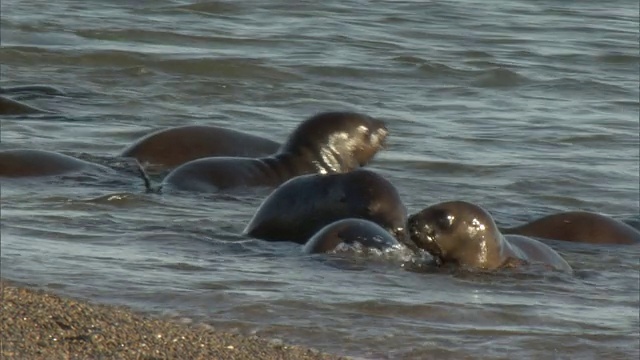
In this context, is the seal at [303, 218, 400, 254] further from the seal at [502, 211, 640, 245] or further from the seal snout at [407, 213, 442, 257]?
the seal at [502, 211, 640, 245]

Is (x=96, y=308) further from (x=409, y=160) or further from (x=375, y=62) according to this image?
(x=375, y=62)

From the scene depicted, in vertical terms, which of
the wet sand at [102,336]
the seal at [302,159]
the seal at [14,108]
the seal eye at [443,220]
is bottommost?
the seal at [14,108]

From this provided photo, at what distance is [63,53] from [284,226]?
6338 millimetres

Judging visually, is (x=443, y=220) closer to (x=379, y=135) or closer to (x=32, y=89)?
(x=379, y=135)

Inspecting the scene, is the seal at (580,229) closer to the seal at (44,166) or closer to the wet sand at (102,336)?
the seal at (44,166)

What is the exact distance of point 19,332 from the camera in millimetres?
5176

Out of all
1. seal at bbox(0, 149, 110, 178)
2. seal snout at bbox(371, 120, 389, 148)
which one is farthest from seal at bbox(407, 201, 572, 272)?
seal at bbox(0, 149, 110, 178)

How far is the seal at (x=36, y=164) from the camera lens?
8.58 m

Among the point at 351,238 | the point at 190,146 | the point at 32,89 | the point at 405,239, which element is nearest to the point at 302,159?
the point at 190,146

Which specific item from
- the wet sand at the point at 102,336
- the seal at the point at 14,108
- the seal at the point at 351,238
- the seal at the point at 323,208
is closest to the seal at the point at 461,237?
the seal at the point at 351,238

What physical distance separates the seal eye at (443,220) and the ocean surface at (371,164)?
0.20m

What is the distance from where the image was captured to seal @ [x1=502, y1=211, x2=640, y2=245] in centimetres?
810

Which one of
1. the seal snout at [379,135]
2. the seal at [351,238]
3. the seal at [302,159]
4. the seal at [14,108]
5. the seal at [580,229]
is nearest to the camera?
the seal at [351,238]

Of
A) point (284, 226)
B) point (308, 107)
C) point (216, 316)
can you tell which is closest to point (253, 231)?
point (284, 226)
